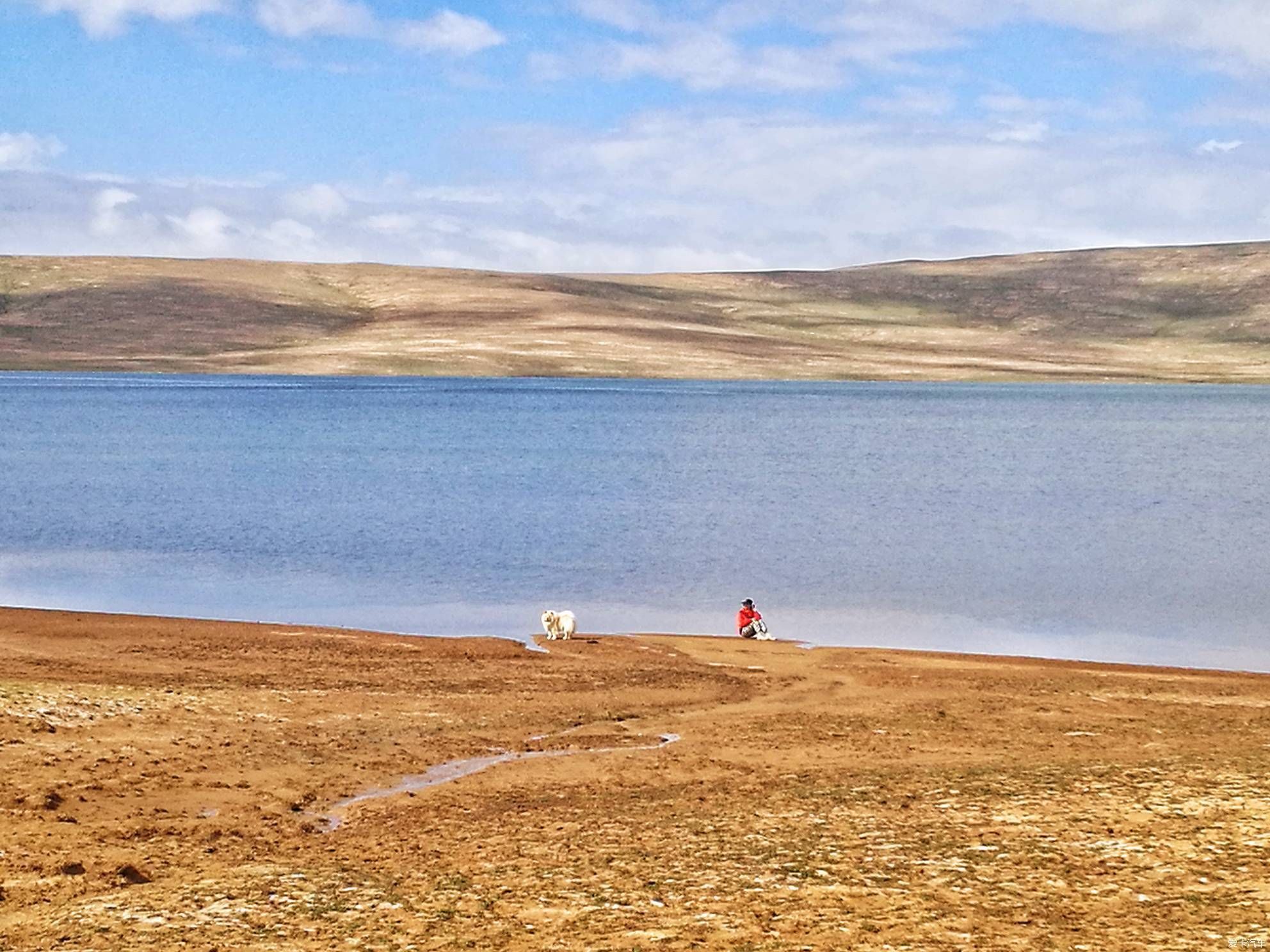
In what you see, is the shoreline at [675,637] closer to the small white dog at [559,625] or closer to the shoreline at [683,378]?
the small white dog at [559,625]

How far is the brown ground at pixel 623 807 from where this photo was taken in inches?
379

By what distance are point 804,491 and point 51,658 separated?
1562 inches

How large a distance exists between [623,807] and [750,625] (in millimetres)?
12910

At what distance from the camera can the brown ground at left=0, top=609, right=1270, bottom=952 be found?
31.6ft

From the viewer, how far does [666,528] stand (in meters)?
44.9

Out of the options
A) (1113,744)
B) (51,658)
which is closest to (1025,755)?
(1113,744)

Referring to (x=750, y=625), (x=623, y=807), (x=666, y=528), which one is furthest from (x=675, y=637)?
(x=666, y=528)

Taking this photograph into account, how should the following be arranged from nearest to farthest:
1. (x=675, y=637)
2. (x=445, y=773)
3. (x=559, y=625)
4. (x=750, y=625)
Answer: (x=445, y=773) < (x=559, y=625) < (x=675, y=637) < (x=750, y=625)

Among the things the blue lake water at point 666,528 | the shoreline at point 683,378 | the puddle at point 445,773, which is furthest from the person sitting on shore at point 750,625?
the shoreline at point 683,378

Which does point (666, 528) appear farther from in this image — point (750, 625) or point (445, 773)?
point (445, 773)

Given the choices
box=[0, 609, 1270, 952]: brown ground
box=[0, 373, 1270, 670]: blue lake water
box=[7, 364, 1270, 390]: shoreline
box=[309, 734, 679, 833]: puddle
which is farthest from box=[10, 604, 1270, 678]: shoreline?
box=[7, 364, 1270, 390]: shoreline

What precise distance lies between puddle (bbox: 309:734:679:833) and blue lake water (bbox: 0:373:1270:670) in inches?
438

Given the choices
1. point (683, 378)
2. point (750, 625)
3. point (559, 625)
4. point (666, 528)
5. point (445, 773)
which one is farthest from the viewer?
point (683, 378)

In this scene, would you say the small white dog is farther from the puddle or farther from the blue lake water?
the puddle
